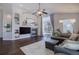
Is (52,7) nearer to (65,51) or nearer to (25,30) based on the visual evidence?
(25,30)

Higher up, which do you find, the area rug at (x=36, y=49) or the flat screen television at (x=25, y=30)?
the flat screen television at (x=25, y=30)

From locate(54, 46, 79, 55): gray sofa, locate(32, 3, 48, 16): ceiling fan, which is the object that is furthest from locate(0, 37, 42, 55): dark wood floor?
locate(32, 3, 48, 16): ceiling fan

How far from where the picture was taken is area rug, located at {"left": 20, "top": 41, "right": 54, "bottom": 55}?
2.24 m

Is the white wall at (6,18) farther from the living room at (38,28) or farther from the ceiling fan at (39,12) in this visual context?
the ceiling fan at (39,12)

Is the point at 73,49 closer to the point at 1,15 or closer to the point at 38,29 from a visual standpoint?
the point at 38,29

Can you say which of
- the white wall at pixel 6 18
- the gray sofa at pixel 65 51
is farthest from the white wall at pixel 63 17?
the white wall at pixel 6 18

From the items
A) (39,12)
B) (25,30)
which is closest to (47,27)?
(39,12)

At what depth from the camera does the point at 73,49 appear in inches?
87.9

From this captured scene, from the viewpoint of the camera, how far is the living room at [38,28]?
88.3 inches

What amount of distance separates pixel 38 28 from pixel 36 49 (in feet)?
1.48

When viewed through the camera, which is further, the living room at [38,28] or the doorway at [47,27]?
the doorway at [47,27]

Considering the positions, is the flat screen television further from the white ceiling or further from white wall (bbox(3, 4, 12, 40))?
the white ceiling

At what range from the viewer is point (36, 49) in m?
2.32

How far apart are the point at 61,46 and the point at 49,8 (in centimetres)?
77
